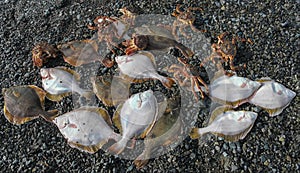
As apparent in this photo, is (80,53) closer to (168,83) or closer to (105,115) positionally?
(105,115)

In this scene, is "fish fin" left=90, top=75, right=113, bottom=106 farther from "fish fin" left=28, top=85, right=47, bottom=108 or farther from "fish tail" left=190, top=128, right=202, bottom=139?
"fish tail" left=190, top=128, right=202, bottom=139

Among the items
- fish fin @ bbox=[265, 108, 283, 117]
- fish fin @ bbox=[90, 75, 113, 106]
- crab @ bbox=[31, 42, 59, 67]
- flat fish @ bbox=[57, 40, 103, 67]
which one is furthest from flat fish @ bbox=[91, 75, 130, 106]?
fish fin @ bbox=[265, 108, 283, 117]

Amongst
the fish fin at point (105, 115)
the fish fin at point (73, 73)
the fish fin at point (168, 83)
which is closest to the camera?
the fish fin at point (105, 115)

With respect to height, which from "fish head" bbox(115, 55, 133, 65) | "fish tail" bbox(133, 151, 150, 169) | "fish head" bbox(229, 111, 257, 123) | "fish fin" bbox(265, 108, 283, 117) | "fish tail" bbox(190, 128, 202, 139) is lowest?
"fish tail" bbox(133, 151, 150, 169)

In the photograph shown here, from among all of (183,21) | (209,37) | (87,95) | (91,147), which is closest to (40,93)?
(87,95)

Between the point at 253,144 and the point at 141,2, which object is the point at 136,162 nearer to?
the point at 253,144

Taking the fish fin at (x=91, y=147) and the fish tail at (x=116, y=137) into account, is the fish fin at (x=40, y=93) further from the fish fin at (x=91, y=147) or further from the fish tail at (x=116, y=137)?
the fish tail at (x=116, y=137)

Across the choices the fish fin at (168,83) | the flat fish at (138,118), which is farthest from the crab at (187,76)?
the flat fish at (138,118)
